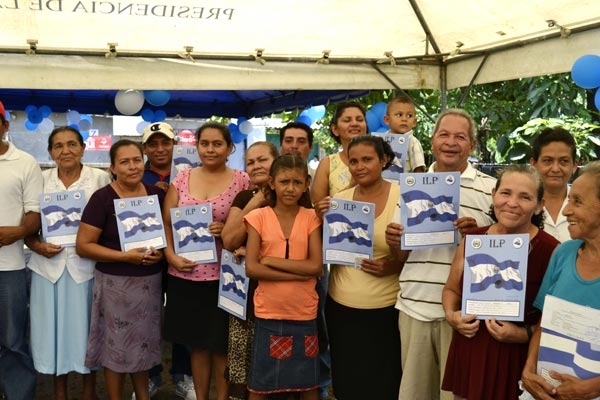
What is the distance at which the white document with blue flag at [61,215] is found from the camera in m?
3.75

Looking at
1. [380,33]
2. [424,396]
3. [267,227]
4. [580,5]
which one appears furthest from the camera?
[380,33]

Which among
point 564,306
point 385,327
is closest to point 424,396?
point 385,327

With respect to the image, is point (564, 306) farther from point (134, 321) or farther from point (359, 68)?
point (359, 68)

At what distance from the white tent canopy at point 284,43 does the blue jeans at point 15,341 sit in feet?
4.22

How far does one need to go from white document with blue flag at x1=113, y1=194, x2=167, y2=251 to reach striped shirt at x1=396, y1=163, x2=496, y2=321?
4.92ft

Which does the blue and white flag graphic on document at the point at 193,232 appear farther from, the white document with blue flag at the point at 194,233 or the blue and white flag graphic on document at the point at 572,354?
the blue and white flag graphic on document at the point at 572,354

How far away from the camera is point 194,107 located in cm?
930

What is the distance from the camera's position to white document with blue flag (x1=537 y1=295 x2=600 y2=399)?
2156 millimetres

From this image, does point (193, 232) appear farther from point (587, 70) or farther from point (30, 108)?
point (30, 108)

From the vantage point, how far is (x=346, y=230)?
10.5ft

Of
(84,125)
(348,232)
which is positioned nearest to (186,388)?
(348,232)

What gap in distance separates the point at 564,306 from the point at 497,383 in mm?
506

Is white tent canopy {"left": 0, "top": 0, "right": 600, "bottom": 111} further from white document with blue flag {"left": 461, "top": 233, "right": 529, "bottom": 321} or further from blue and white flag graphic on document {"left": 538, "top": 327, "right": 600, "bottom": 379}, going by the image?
blue and white flag graphic on document {"left": 538, "top": 327, "right": 600, "bottom": 379}

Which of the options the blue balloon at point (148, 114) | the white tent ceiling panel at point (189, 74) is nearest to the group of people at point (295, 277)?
the white tent ceiling panel at point (189, 74)
